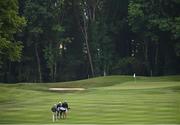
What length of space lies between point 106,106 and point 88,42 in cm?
5916

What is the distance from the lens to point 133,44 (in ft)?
336

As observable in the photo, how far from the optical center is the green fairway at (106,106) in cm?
3596

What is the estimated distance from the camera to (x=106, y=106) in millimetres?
43656

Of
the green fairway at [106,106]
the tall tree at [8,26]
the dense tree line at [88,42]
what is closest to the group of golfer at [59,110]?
the green fairway at [106,106]

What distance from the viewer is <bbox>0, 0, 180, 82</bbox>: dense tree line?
→ 92.6 m

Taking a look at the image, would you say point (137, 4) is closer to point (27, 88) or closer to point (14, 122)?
point (27, 88)

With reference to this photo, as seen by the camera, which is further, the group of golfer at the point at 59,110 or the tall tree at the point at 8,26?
the tall tree at the point at 8,26

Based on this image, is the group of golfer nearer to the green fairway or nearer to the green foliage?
the green fairway

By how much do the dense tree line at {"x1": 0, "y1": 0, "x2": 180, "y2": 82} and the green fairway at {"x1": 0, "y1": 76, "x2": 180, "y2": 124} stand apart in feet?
89.3

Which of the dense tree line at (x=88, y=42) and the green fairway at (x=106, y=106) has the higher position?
the dense tree line at (x=88, y=42)

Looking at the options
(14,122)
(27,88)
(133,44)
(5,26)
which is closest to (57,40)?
(133,44)

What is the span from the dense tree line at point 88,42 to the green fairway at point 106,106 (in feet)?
89.3

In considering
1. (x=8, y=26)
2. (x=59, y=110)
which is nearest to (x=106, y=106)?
(x=59, y=110)

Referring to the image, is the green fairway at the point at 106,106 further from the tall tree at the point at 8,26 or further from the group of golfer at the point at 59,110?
the tall tree at the point at 8,26
